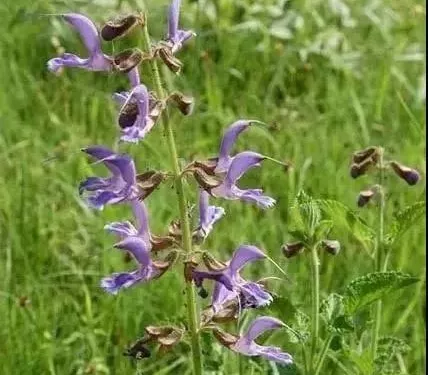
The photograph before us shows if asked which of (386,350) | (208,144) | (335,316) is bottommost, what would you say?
(208,144)

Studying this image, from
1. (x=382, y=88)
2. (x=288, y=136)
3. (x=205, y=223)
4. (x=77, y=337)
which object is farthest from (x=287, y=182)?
(x=205, y=223)

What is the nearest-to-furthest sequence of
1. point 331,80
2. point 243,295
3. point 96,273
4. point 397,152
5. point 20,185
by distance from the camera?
point 243,295 < point 96,273 < point 20,185 < point 397,152 < point 331,80

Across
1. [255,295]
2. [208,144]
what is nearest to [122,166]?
[255,295]

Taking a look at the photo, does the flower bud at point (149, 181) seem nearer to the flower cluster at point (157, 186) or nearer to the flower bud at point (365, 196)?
the flower cluster at point (157, 186)

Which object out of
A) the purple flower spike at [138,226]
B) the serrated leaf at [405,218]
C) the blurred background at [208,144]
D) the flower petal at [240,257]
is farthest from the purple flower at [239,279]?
the serrated leaf at [405,218]

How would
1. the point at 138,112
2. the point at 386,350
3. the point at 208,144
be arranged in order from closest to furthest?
1. the point at 138,112
2. the point at 386,350
3. the point at 208,144

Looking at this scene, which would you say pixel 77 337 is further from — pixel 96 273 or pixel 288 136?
pixel 288 136

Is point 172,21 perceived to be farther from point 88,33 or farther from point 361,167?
point 361,167
